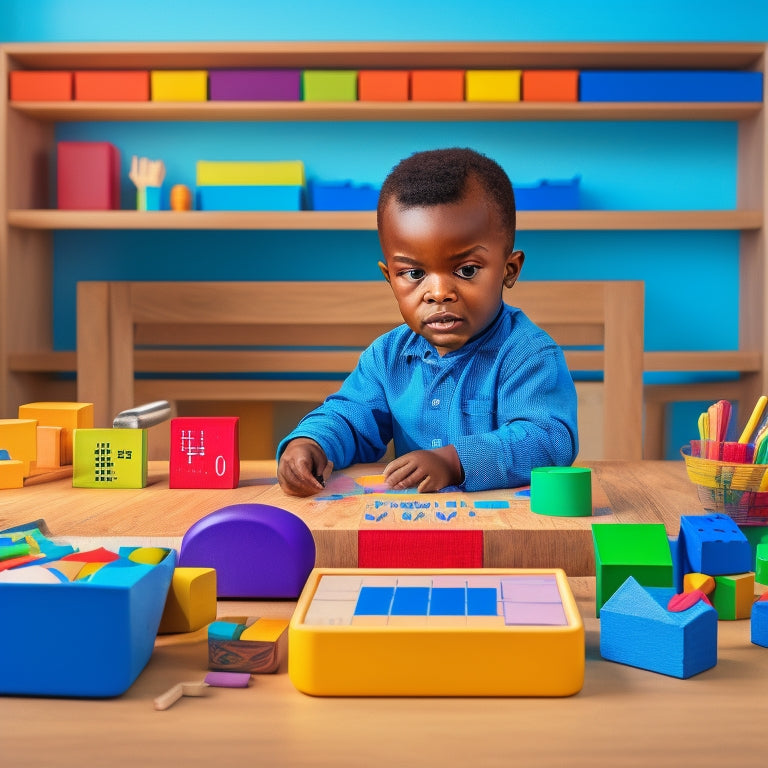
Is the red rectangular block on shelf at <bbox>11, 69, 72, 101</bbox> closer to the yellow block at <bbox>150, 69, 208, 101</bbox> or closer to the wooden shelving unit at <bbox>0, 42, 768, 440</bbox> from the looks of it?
the wooden shelving unit at <bbox>0, 42, 768, 440</bbox>

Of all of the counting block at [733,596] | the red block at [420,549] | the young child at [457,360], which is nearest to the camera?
the counting block at [733,596]

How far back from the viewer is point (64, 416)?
1.17 metres

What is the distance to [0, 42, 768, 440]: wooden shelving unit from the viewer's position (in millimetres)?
2412

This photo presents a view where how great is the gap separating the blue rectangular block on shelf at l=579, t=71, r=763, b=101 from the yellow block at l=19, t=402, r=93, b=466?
1.75 metres

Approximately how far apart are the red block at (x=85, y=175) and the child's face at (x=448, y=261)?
149cm

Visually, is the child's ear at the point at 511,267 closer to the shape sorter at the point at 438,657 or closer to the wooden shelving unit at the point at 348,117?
the shape sorter at the point at 438,657

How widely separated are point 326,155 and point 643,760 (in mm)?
2366

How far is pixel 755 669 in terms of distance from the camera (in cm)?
52

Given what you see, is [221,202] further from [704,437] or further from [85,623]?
[85,623]

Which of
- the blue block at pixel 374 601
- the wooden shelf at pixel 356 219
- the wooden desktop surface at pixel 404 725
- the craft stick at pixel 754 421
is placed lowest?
the wooden desktop surface at pixel 404 725

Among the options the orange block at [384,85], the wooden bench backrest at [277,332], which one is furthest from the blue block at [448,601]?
the orange block at [384,85]

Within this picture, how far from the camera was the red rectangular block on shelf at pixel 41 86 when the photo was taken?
2.45 m
